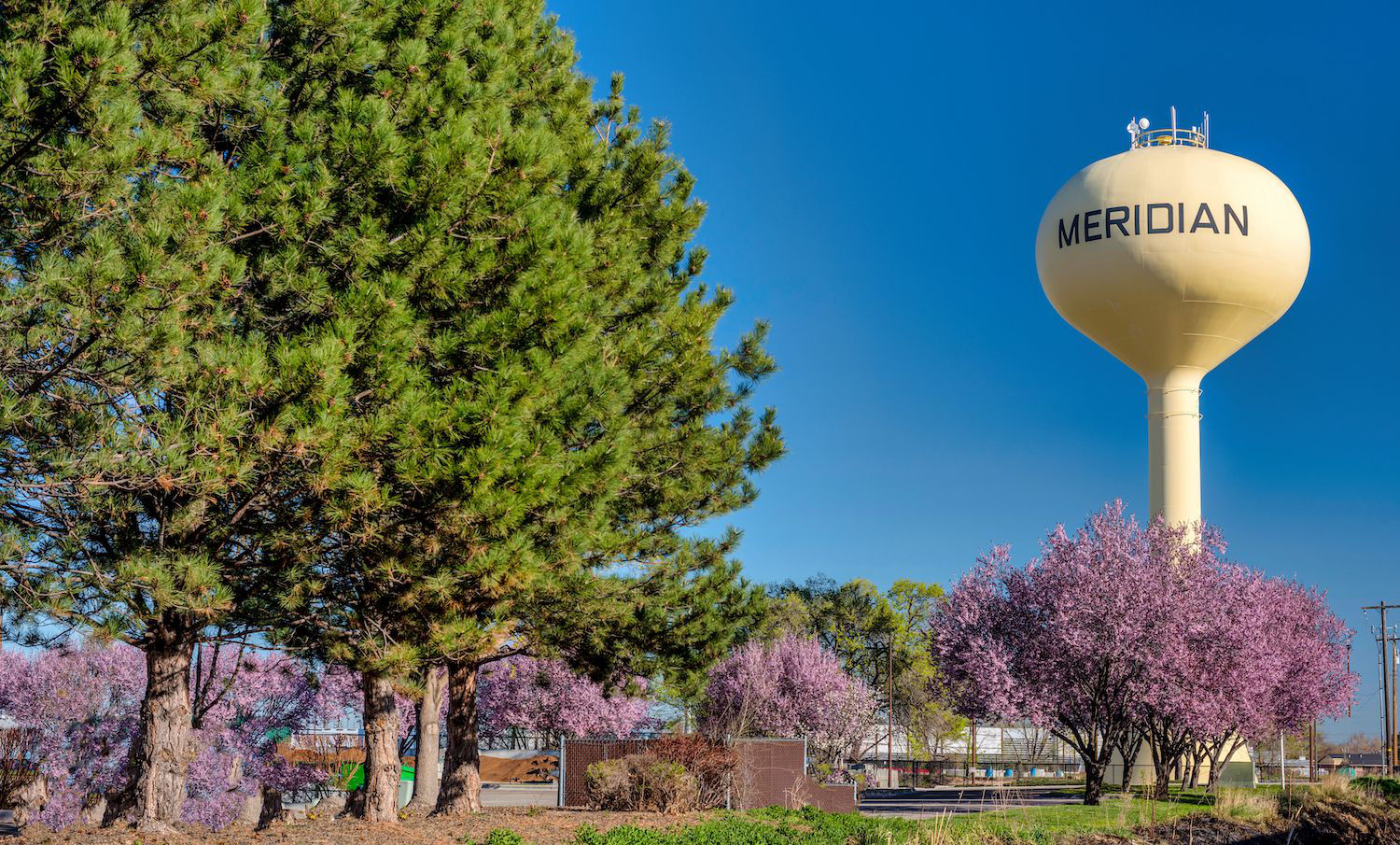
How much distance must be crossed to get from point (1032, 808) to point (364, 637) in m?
14.1

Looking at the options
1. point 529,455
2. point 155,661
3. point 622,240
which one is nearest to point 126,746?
point 155,661

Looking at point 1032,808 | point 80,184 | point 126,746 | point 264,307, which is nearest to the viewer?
point 80,184

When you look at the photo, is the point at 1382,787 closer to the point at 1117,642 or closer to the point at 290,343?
the point at 1117,642

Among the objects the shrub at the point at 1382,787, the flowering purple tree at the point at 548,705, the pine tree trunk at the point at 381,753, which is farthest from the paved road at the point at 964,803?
the pine tree trunk at the point at 381,753

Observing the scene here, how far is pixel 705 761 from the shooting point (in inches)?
775

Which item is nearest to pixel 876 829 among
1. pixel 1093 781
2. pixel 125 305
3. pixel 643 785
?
pixel 643 785

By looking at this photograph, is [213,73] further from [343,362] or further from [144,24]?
[343,362]

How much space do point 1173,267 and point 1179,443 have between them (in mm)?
5573

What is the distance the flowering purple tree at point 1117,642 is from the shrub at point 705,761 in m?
9.43

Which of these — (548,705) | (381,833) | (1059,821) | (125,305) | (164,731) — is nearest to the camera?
(125,305)

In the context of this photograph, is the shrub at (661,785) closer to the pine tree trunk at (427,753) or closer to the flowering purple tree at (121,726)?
the pine tree trunk at (427,753)

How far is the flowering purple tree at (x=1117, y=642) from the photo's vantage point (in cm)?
2667

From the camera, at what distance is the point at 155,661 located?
12.1 meters

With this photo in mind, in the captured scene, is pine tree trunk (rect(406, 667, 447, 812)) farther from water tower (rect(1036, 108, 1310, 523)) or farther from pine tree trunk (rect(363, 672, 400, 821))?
water tower (rect(1036, 108, 1310, 523))
